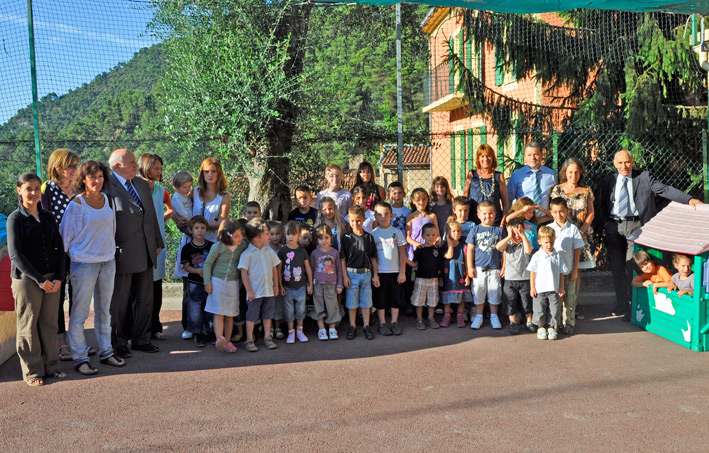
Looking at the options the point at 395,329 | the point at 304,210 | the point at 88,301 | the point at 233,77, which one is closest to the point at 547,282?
the point at 395,329

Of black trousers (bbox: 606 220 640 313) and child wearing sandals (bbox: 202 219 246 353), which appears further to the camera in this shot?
black trousers (bbox: 606 220 640 313)

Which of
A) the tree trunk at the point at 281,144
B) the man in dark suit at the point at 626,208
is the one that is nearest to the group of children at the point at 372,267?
the man in dark suit at the point at 626,208

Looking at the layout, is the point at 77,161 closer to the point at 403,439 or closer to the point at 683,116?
the point at 403,439

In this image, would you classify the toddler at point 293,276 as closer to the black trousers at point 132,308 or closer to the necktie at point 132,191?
the black trousers at point 132,308

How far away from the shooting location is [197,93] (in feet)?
25.0

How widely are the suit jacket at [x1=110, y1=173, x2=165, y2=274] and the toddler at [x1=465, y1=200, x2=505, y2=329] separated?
10.2ft

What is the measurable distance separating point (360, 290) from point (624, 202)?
9.77 feet

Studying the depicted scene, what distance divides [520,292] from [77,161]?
433 centimetres

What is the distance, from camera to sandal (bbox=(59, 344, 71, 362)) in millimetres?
5504

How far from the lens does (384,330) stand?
6.33 m

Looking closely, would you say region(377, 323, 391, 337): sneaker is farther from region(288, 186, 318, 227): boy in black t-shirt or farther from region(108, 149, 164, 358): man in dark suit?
region(108, 149, 164, 358): man in dark suit

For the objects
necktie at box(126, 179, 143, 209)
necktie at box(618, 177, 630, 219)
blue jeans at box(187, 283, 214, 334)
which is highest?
necktie at box(126, 179, 143, 209)

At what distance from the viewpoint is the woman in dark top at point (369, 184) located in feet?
23.1

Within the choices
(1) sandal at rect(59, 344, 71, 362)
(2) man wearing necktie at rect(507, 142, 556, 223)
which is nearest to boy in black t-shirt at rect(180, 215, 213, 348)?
(1) sandal at rect(59, 344, 71, 362)
